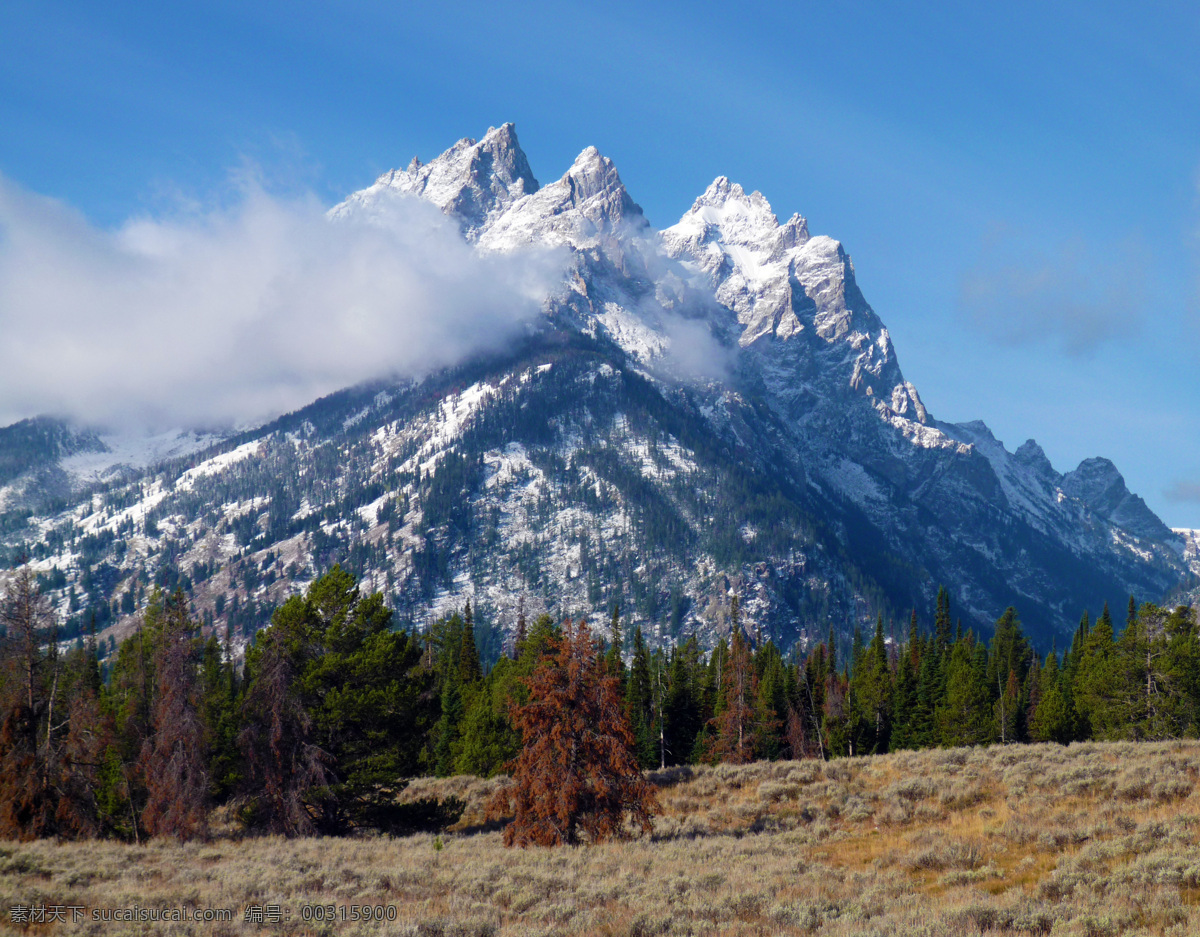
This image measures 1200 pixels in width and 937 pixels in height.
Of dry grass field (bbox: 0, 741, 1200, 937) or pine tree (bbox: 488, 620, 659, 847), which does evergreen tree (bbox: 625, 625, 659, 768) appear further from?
pine tree (bbox: 488, 620, 659, 847)

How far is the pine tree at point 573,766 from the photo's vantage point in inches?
1027

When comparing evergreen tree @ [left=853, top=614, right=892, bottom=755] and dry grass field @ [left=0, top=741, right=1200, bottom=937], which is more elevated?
dry grass field @ [left=0, top=741, right=1200, bottom=937]

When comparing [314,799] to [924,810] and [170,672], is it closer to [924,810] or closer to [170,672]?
[170,672]

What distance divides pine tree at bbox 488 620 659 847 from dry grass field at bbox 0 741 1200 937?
4.30ft

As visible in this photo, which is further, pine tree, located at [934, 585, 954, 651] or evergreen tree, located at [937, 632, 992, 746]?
pine tree, located at [934, 585, 954, 651]

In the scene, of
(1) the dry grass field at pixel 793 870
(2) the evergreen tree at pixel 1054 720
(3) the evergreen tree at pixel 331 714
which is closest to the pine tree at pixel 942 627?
(2) the evergreen tree at pixel 1054 720

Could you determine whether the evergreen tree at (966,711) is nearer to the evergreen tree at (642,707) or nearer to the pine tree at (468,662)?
the evergreen tree at (642,707)

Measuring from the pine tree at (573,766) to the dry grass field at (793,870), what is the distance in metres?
1.31

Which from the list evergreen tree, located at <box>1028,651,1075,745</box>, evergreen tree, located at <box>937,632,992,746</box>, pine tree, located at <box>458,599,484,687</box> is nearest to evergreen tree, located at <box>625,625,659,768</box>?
pine tree, located at <box>458,599,484,687</box>

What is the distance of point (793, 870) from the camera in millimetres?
18906

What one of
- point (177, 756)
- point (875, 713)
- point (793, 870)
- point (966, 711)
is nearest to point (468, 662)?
point (875, 713)

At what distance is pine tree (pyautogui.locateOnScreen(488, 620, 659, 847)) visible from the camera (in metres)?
26.1

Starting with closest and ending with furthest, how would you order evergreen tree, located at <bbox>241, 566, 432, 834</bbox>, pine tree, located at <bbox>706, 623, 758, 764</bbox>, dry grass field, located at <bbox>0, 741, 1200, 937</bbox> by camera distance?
dry grass field, located at <bbox>0, 741, 1200, 937</bbox> → evergreen tree, located at <bbox>241, 566, 432, 834</bbox> → pine tree, located at <bbox>706, 623, 758, 764</bbox>

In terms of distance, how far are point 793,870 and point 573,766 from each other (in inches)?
376
